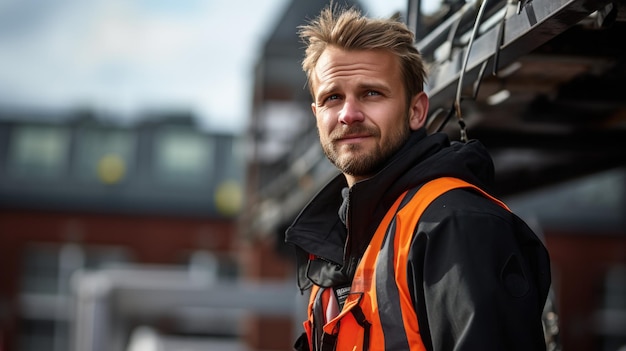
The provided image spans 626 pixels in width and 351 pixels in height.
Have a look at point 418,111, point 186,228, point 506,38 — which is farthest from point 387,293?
point 186,228

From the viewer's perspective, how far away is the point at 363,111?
2.45 metres

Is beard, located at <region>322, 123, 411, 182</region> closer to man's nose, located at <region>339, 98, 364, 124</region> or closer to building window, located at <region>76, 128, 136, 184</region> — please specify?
man's nose, located at <region>339, 98, 364, 124</region>

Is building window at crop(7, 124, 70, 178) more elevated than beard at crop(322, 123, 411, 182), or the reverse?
building window at crop(7, 124, 70, 178)

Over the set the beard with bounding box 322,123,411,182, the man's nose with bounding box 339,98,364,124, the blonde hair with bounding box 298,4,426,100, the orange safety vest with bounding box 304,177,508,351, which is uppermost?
the blonde hair with bounding box 298,4,426,100

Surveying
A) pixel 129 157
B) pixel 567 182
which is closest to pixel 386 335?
pixel 567 182

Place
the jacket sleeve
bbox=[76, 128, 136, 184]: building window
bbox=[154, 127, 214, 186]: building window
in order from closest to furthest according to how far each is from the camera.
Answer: the jacket sleeve < bbox=[76, 128, 136, 184]: building window < bbox=[154, 127, 214, 186]: building window

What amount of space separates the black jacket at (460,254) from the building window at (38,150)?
28.1 metres

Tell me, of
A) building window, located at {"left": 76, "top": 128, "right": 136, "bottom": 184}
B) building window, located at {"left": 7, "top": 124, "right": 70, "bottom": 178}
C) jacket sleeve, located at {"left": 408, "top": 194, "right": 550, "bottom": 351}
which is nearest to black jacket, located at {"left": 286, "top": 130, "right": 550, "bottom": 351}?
jacket sleeve, located at {"left": 408, "top": 194, "right": 550, "bottom": 351}

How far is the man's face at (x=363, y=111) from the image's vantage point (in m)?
2.44

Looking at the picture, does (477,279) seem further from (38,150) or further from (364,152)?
(38,150)

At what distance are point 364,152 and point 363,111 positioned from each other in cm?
10

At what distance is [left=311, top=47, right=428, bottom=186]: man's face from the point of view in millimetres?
2443

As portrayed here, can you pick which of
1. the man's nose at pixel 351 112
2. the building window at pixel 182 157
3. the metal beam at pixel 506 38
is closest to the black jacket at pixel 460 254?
the man's nose at pixel 351 112

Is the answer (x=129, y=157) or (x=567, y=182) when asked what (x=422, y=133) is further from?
(x=129, y=157)
